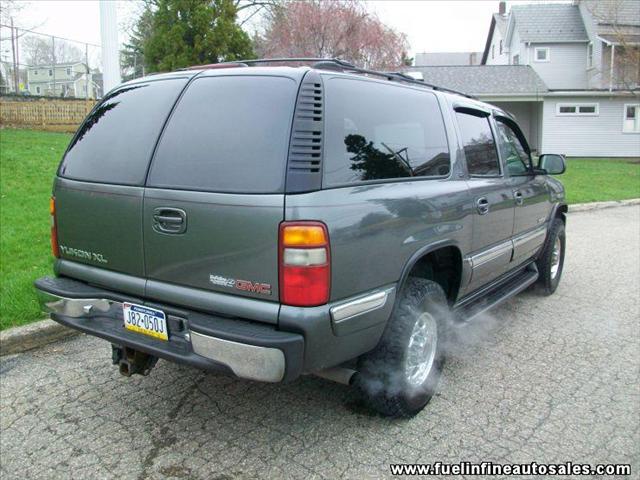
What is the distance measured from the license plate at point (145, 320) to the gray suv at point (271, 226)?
1 cm

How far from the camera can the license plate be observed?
2.84m

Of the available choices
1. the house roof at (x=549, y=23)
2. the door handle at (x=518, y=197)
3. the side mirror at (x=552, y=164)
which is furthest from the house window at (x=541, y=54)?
the door handle at (x=518, y=197)

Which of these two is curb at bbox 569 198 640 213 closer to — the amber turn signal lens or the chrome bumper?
the amber turn signal lens

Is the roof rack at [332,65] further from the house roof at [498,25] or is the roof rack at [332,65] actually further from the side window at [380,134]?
the house roof at [498,25]

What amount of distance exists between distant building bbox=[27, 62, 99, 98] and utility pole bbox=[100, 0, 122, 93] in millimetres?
20583

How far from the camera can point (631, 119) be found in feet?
88.0

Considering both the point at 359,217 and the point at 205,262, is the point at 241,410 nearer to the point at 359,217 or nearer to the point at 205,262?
the point at 205,262

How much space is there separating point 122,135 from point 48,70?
87.3 feet

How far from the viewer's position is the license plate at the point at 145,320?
2.84 m

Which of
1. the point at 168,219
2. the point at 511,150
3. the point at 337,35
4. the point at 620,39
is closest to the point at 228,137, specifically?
the point at 168,219

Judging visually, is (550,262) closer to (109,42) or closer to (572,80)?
(109,42)

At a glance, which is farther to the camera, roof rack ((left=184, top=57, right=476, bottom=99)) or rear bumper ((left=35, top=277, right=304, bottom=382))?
roof rack ((left=184, top=57, right=476, bottom=99))

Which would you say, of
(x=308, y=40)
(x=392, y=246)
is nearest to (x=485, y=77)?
(x=308, y=40)

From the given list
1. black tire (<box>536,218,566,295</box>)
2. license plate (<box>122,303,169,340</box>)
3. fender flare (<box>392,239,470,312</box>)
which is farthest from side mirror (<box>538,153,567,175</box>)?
license plate (<box>122,303,169,340</box>)
